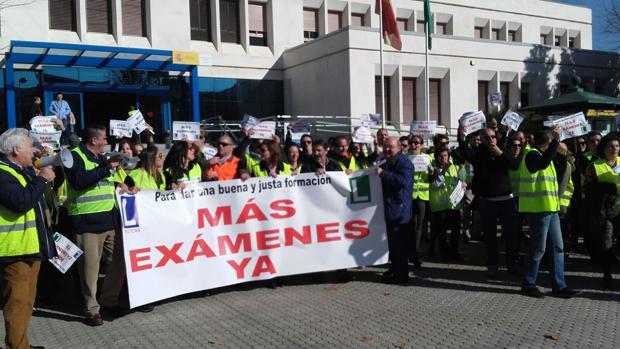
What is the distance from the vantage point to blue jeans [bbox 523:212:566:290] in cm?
662

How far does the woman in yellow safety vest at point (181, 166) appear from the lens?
22.7 feet

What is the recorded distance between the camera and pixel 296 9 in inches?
1153

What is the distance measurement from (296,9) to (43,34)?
39.7 feet

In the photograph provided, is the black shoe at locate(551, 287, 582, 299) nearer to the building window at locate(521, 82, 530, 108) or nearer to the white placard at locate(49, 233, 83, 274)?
the white placard at locate(49, 233, 83, 274)

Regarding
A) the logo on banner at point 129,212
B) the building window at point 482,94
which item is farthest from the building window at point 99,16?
the logo on banner at point 129,212

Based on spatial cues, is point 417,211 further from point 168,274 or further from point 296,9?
point 296,9

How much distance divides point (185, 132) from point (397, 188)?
336 cm

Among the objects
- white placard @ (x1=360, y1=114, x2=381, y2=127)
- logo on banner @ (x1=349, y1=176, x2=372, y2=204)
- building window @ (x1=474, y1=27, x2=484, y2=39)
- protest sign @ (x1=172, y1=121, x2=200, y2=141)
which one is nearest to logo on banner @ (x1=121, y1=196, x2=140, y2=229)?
protest sign @ (x1=172, y1=121, x2=200, y2=141)

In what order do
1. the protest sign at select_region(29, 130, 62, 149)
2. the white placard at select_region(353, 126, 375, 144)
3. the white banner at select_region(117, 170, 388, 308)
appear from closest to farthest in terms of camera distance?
1. the white banner at select_region(117, 170, 388, 308)
2. the protest sign at select_region(29, 130, 62, 149)
3. the white placard at select_region(353, 126, 375, 144)

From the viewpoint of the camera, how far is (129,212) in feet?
20.6

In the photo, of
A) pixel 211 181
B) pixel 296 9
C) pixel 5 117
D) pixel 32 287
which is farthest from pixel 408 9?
pixel 32 287

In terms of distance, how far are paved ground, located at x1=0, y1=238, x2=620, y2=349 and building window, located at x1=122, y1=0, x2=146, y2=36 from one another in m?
21.3

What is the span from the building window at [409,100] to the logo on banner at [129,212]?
74.1 ft

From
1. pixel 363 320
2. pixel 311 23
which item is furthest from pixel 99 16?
pixel 363 320
